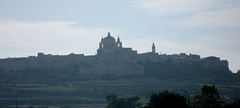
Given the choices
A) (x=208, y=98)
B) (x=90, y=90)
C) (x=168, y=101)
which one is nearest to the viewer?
(x=208, y=98)

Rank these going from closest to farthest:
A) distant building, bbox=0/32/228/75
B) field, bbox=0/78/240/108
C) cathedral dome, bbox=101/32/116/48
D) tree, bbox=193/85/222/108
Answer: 1. tree, bbox=193/85/222/108
2. field, bbox=0/78/240/108
3. distant building, bbox=0/32/228/75
4. cathedral dome, bbox=101/32/116/48

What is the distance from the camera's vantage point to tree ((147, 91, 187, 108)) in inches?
2382

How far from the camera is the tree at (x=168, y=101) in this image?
60506 mm

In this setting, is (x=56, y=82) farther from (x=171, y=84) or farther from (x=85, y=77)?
(x=171, y=84)

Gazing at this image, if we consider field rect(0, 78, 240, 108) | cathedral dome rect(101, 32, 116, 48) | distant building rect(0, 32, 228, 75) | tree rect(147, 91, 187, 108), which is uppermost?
cathedral dome rect(101, 32, 116, 48)

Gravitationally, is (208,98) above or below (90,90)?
below

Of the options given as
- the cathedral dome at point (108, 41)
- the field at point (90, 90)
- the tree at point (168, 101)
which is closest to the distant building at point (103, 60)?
the cathedral dome at point (108, 41)

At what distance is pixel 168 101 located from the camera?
61.6m

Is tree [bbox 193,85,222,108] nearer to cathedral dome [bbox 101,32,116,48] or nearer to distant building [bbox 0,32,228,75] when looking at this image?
distant building [bbox 0,32,228,75]

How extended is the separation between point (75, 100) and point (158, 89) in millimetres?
15195

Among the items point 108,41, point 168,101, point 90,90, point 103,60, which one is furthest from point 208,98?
point 108,41

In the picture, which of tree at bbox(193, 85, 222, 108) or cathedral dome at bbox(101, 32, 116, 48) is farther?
cathedral dome at bbox(101, 32, 116, 48)

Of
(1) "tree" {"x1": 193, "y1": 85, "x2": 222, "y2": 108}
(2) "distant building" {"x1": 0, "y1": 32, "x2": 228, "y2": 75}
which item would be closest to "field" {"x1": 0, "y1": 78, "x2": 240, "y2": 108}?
(2) "distant building" {"x1": 0, "y1": 32, "x2": 228, "y2": 75}

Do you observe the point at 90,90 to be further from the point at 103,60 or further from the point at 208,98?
the point at 208,98
